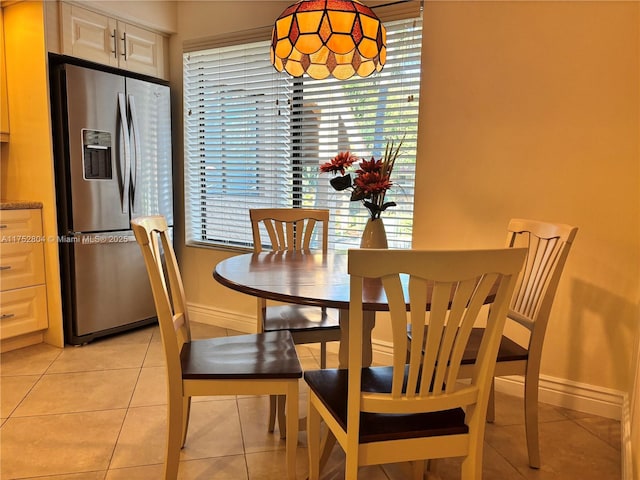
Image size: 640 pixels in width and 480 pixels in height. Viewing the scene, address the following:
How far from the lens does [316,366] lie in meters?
2.78

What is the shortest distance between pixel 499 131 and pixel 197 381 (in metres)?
1.90

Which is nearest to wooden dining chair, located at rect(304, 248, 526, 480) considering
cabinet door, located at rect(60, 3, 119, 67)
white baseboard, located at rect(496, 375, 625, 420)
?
white baseboard, located at rect(496, 375, 625, 420)

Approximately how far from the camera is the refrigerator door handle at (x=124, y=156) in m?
3.07

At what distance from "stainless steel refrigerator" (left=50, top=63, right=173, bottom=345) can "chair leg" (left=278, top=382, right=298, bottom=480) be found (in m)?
2.02

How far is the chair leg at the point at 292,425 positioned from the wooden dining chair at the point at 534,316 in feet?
1.97

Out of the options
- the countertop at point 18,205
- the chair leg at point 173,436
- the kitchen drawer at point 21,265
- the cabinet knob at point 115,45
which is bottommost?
the chair leg at point 173,436

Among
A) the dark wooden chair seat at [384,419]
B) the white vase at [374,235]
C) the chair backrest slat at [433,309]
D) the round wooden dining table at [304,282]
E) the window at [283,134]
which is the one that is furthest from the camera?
the window at [283,134]

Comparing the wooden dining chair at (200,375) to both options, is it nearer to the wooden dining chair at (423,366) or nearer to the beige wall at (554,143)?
the wooden dining chair at (423,366)

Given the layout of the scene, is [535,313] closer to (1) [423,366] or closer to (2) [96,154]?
(1) [423,366]

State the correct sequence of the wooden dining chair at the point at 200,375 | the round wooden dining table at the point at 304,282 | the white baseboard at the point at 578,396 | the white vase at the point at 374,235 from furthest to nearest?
1. the white baseboard at the point at 578,396
2. the white vase at the point at 374,235
3. the wooden dining chair at the point at 200,375
4. the round wooden dining table at the point at 304,282

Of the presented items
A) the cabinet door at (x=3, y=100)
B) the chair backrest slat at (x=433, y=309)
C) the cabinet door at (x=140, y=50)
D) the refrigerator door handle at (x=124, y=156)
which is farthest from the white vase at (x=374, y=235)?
the cabinet door at (x=3, y=100)

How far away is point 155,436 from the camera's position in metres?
2.02

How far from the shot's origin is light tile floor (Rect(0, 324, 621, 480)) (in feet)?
5.90

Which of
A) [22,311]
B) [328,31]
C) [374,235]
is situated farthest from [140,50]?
[374,235]
